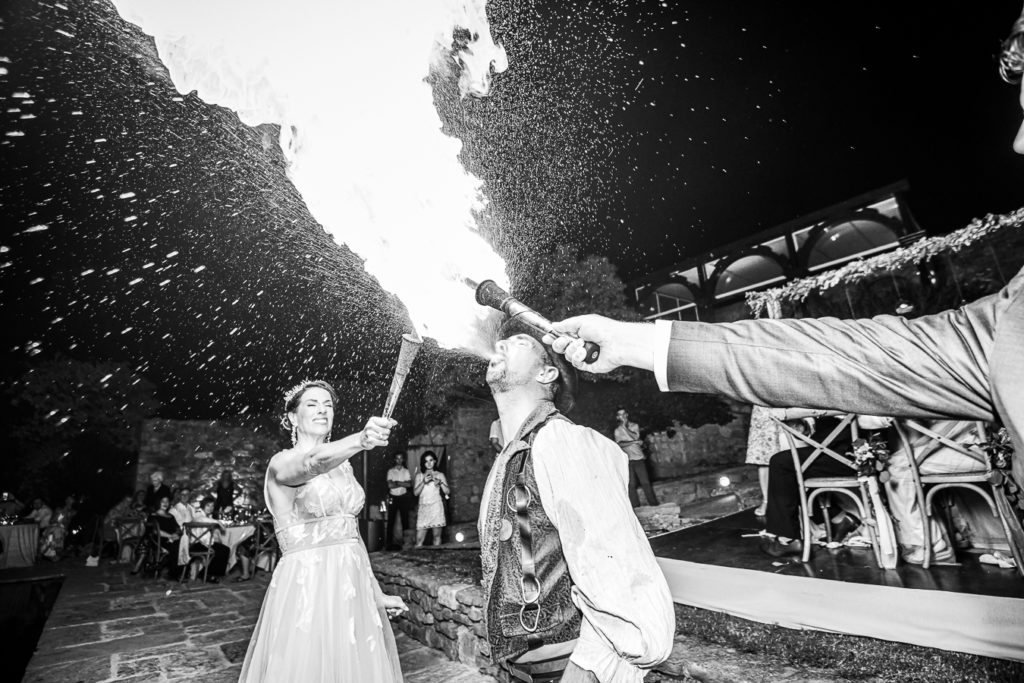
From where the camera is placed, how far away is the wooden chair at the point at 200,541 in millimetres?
9867

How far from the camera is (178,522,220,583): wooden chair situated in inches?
388

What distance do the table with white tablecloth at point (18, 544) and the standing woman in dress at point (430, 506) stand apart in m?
10.9

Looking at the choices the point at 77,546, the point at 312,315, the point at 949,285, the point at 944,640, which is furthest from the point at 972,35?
the point at 77,546

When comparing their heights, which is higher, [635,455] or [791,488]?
[635,455]

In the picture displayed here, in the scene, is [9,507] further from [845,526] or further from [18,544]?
[845,526]

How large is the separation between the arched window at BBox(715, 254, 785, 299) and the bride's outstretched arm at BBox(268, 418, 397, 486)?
20125 mm

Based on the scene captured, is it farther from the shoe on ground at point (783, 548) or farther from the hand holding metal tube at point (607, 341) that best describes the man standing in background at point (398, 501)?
the hand holding metal tube at point (607, 341)

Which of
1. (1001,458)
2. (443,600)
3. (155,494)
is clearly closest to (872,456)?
(1001,458)

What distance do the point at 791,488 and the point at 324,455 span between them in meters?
4.78

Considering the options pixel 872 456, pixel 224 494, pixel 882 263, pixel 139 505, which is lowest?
pixel 139 505

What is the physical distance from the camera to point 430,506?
38.2 ft

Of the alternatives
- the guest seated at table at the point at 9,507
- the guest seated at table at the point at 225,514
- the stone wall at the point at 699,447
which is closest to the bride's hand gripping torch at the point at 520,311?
the guest seated at table at the point at 225,514

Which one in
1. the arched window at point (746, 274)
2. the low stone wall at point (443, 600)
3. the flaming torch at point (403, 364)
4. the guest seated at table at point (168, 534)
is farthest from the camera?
the arched window at point (746, 274)

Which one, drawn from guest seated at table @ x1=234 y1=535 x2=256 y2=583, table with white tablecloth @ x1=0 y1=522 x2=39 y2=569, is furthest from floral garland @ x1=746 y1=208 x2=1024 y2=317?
table with white tablecloth @ x1=0 y1=522 x2=39 y2=569
